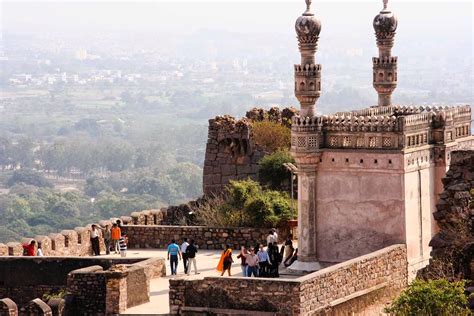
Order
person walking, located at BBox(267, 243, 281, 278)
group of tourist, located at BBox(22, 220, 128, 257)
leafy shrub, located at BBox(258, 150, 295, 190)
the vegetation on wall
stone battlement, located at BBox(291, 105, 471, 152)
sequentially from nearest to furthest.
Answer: person walking, located at BBox(267, 243, 281, 278) < stone battlement, located at BBox(291, 105, 471, 152) < group of tourist, located at BBox(22, 220, 128, 257) < the vegetation on wall < leafy shrub, located at BBox(258, 150, 295, 190)

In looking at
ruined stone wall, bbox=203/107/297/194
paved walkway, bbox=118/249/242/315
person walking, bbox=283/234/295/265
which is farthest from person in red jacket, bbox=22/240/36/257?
ruined stone wall, bbox=203/107/297/194

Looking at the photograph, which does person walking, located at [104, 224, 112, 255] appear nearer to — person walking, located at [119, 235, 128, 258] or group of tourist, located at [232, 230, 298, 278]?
person walking, located at [119, 235, 128, 258]

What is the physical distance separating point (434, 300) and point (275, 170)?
39.6ft

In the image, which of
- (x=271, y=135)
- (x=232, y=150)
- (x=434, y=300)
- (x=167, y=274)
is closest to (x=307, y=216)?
(x=167, y=274)

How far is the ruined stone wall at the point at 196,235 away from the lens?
30.1m

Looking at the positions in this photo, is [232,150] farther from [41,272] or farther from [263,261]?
[263,261]

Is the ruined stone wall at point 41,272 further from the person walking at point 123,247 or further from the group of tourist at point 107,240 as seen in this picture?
the person walking at point 123,247

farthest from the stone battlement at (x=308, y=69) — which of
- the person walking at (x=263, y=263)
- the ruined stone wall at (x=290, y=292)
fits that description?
the ruined stone wall at (x=290, y=292)

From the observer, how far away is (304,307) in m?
22.5

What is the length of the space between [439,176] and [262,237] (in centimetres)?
374

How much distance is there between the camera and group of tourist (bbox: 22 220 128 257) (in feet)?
95.5

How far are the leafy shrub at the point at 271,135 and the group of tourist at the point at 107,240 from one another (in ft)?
20.6

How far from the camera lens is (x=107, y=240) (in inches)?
1195

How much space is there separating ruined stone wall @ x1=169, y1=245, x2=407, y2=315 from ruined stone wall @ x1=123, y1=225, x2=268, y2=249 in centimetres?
533
